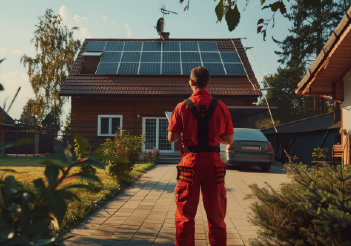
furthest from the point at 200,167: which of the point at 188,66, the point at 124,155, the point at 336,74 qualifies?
the point at 188,66

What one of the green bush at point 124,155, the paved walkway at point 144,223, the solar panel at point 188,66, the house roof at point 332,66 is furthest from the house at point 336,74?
the solar panel at point 188,66

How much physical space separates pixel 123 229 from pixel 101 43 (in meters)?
20.9

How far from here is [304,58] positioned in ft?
111

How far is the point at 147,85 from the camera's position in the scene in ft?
65.3

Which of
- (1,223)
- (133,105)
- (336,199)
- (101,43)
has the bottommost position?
(336,199)

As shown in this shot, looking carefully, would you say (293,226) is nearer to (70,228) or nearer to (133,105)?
(70,228)

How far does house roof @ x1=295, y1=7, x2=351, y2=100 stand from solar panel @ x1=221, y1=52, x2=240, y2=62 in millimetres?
12812

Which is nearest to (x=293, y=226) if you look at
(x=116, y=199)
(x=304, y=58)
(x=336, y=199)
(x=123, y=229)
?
(x=336, y=199)

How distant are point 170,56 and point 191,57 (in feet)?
4.77

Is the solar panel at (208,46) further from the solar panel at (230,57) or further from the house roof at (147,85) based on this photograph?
the house roof at (147,85)

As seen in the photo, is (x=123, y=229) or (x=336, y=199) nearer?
(x=336, y=199)

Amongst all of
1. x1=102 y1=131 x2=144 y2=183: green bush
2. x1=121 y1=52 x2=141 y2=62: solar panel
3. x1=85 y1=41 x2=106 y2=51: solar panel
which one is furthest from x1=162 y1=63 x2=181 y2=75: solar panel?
x1=102 y1=131 x2=144 y2=183: green bush

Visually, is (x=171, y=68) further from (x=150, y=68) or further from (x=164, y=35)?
(x=164, y=35)

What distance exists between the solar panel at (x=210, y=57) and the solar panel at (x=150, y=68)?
299cm
